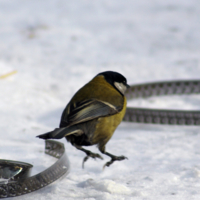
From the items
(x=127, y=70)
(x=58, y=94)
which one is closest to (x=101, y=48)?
(x=127, y=70)

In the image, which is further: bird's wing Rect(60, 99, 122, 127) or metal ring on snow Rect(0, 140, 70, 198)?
metal ring on snow Rect(0, 140, 70, 198)

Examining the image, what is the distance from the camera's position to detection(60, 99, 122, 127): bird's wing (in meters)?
2.92

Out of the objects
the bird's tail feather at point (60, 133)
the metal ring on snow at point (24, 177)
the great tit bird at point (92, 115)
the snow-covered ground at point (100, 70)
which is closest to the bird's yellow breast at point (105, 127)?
the great tit bird at point (92, 115)

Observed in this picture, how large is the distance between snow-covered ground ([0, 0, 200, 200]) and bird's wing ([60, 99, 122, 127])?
0.68 m

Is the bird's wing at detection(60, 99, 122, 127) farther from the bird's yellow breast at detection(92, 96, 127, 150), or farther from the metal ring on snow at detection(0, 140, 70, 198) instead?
the metal ring on snow at detection(0, 140, 70, 198)

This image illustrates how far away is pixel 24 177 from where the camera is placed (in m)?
3.59

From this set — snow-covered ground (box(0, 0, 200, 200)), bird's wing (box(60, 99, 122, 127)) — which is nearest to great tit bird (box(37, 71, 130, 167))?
bird's wing (box(60, 99, 122, 127))

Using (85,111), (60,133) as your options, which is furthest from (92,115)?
(60,133)

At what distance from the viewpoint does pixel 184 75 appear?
7938 mm

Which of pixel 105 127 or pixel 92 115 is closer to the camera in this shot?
pixel 92 115

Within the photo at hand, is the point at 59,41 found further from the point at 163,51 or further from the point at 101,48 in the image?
the point at 163,51

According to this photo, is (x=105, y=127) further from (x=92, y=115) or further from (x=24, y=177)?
(x=24, y=177)

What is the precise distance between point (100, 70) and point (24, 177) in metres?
4.42

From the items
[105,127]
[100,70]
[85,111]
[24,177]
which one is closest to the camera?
[85,111]
